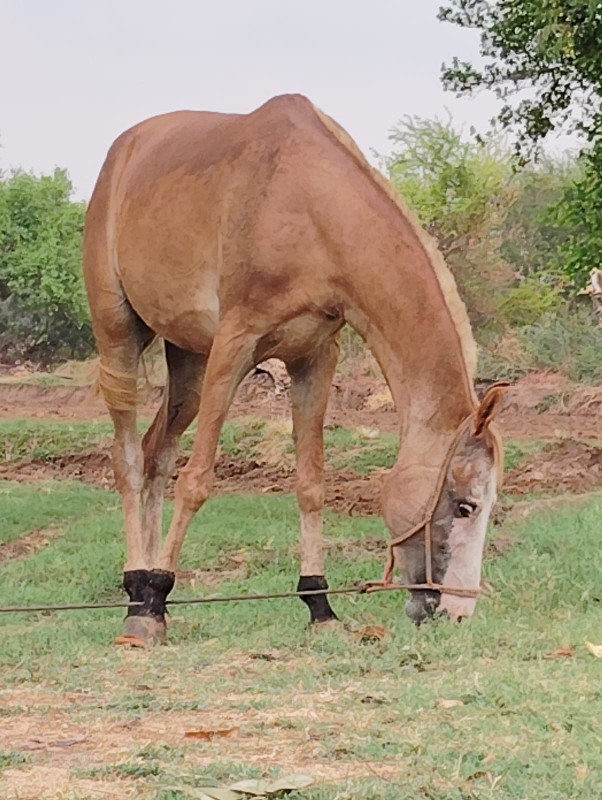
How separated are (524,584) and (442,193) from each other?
50.5 feet

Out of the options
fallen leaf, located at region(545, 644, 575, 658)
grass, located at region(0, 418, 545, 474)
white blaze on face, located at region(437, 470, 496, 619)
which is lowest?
fallen leaf, located at region(545, 644, 575, 658)

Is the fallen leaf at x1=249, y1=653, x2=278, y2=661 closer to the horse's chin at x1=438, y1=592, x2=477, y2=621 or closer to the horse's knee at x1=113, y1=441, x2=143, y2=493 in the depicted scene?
the horse's chin at x1=438, y1=592, x2=477, y2=621

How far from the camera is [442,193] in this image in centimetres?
2077

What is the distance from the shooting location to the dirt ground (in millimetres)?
11695

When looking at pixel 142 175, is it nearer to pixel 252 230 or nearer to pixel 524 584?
pixel 252 230

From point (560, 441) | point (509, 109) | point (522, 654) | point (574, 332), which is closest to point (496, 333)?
point (574, 332)

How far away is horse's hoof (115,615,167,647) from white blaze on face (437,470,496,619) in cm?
134

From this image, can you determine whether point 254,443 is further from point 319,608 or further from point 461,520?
Result: point 461,520

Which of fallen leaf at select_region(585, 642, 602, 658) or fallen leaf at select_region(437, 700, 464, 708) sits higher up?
fallen leaf at select_region(585, 642, 602, 658)

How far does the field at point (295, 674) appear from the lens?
3145mm

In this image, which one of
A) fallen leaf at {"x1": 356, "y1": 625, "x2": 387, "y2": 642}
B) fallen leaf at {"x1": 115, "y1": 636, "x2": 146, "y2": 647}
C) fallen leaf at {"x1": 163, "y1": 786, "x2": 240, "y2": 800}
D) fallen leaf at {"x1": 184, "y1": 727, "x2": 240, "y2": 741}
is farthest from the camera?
fallen leaf at {"x1": 115, "y1": 636, "x2": 146, "y2": 647}

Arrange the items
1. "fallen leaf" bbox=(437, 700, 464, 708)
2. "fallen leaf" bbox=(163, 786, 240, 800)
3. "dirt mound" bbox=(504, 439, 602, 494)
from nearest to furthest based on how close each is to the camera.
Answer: "fallen leaf" bbox=(163, 786, 240, 800)
"fallen leaf" bbox=(437, 700, 464, 708)
"dirt mound" bbox=(504, 439, 602, 494)

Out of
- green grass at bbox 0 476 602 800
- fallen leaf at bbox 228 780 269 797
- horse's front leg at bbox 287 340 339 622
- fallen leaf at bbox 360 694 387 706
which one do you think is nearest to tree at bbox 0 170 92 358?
green grass at bbox 0 476 602 800

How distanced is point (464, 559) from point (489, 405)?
2.30 ft
